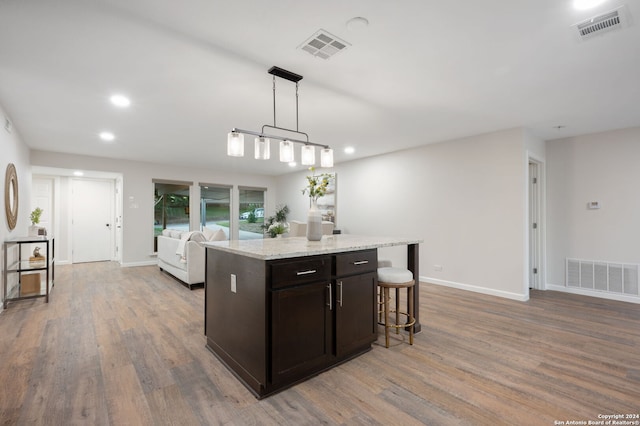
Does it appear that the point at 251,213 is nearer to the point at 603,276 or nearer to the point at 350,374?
the point at 350,374

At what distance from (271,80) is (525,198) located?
3684mm

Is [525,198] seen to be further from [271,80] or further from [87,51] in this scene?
[87,51]

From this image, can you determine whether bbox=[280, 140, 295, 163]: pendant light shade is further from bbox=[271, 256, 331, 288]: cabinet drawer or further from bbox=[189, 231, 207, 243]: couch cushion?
bbox=[189, 231, 207, 243]: couch cushion

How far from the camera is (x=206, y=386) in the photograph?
2.09 m

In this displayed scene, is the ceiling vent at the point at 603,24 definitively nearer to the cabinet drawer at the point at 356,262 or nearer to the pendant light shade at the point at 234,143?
the cabinet drawer at the point at 356,262

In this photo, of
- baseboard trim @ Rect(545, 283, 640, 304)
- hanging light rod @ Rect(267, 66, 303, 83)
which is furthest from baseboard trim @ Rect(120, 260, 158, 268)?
baseboard trim @ Rect(545, 283, 640, 304)

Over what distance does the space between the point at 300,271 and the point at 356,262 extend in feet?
1.88

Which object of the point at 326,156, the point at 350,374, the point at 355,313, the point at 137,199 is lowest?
the point at 350,374

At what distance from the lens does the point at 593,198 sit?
14.8 feet

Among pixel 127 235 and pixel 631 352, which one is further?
pixel 127 235

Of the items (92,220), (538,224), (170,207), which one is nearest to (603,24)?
(538,224)

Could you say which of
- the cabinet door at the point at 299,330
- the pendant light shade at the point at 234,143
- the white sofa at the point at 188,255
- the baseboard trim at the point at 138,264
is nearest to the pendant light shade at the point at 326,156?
the pendant light shade at the point at 234,143

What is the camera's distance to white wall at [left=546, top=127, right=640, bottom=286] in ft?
13.8

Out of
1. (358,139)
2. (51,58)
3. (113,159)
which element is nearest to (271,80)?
(51,58)
